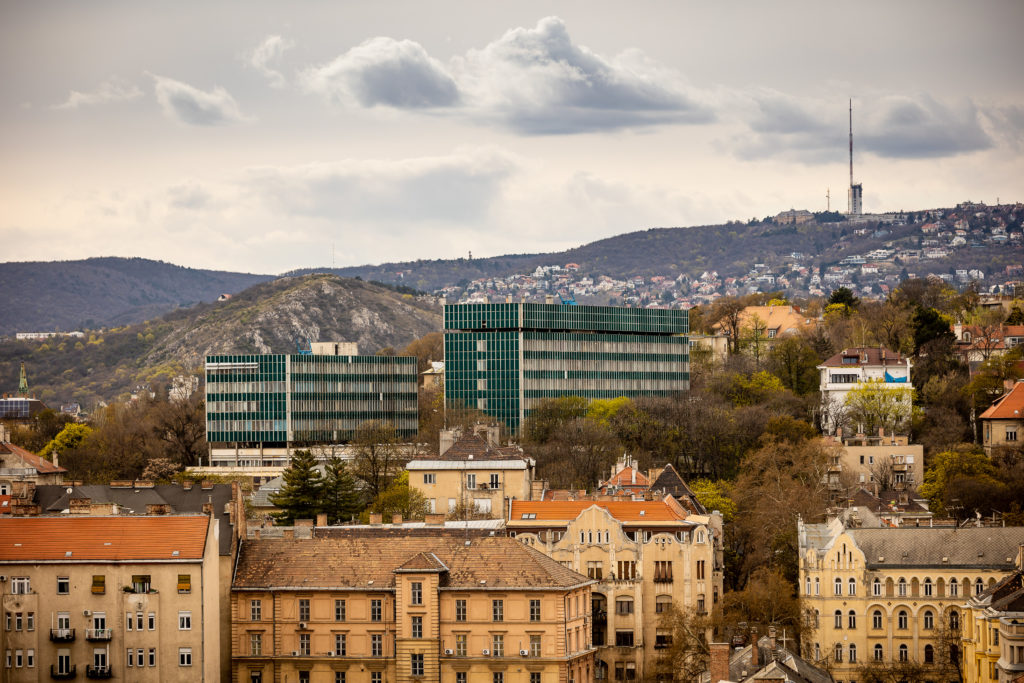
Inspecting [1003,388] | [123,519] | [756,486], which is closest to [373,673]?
[123,519]

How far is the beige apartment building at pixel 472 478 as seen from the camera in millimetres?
148375

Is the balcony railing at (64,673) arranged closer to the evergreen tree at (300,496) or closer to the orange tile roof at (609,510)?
the orange tile roof at (609,510)

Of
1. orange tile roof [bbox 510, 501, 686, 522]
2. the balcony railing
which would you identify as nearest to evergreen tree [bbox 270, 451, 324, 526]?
orange tile roof [bbox 510, 501, 686, 522]

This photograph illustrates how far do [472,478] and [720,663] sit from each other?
202 feet

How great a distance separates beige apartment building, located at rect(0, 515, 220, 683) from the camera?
4117 inches

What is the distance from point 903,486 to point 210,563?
240 feet

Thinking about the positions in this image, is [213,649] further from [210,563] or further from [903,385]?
[903,385]

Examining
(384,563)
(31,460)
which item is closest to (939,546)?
(384,563)

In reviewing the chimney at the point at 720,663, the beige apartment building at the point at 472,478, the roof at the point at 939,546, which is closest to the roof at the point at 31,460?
the beige apartment building at the point at 472,478

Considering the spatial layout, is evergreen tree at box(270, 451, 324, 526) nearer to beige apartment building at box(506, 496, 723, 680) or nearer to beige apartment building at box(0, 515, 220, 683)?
beige apartment building at box(506, 496, 723, 680)

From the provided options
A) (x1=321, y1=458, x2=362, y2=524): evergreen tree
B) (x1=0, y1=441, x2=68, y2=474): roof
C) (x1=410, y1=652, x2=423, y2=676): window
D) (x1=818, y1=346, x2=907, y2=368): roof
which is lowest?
→ (x1=410, y1=652, x2=423, y2=676): window

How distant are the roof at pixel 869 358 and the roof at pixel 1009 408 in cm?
1899

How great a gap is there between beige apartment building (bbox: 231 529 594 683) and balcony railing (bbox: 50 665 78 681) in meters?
8.32

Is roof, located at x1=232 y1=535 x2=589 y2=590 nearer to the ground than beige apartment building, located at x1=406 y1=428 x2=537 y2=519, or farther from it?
nearer to the ground
